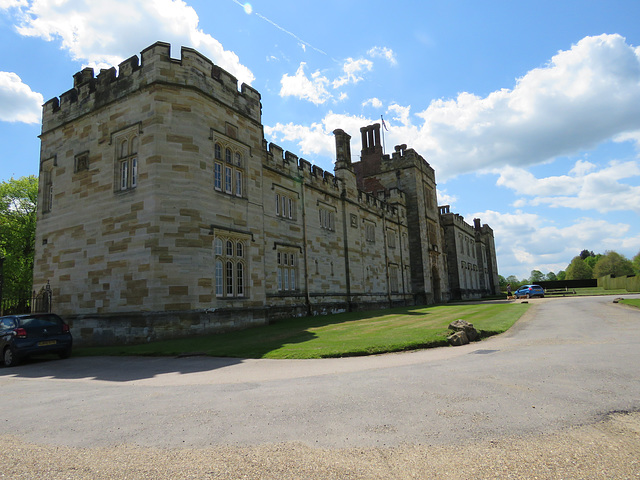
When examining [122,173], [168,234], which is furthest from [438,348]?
[122,173]

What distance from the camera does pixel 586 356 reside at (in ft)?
27.0

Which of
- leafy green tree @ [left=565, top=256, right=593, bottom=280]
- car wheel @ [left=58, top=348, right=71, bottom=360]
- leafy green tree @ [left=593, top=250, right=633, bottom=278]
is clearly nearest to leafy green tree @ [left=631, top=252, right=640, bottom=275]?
leafy green tree @ [left=593, top=250, right=633, bottom=278]

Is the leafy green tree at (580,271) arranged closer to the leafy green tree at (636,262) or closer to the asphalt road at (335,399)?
the leafy green tree at (636,262)

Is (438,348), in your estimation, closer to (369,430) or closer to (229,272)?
(369,430)

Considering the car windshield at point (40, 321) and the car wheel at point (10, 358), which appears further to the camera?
the car windshield at point (40, 321)

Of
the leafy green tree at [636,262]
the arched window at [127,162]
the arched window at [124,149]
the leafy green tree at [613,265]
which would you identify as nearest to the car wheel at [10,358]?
the arched window at [127,162]

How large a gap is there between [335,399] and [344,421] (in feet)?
3.11

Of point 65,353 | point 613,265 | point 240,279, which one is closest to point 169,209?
point 240,279

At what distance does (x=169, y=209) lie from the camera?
1527 cm

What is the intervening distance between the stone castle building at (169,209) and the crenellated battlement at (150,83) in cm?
6

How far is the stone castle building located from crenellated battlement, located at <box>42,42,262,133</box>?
6 cm

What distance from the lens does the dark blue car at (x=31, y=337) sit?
11547 mm

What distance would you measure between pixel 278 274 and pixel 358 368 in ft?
44.4

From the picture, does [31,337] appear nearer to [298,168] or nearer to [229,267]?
[229,267]
